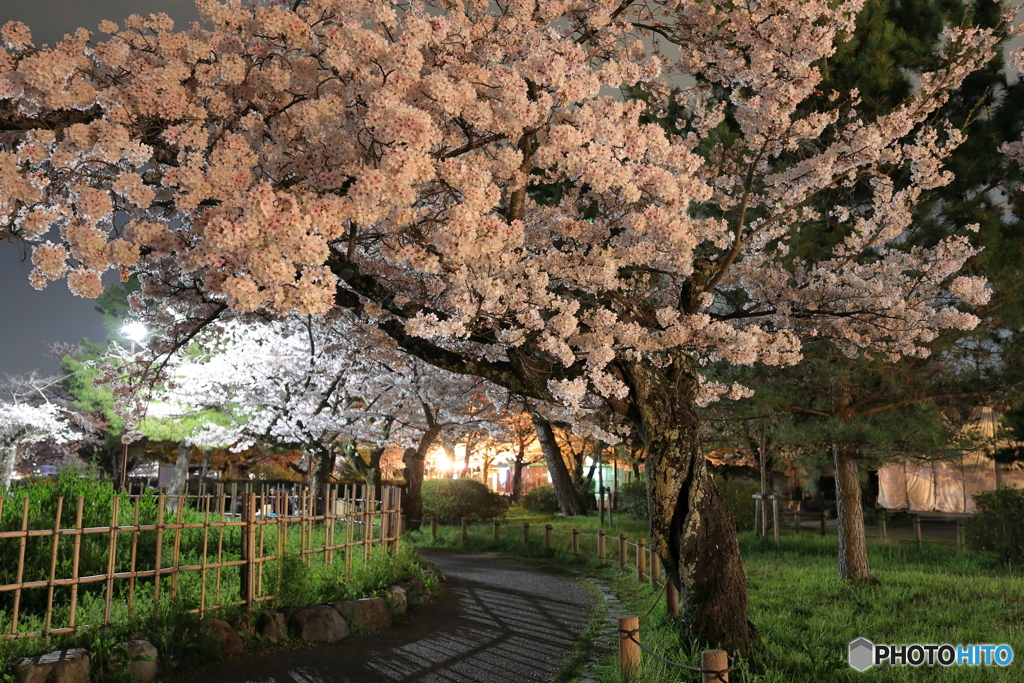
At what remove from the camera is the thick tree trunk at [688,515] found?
6.93m

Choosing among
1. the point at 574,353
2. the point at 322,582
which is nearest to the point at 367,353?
the point at 322,582

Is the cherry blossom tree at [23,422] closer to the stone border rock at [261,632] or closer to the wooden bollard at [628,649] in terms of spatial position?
the stone border rock at [261,632]

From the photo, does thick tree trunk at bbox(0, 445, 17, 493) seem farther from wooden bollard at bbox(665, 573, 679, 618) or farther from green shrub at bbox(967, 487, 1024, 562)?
green shrub at bbox(967, 487, 1024, 562)

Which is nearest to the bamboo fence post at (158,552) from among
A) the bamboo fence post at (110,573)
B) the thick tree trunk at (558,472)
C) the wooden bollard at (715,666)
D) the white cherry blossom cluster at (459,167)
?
the bamboo fence post at (110,573)

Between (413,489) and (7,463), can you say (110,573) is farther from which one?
(7,463)

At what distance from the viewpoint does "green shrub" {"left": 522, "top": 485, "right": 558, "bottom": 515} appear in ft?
102

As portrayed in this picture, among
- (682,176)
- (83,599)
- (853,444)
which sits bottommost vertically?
(83,599)

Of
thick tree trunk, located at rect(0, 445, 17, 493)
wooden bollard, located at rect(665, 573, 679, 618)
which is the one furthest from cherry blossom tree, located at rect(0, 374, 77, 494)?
wooden bollard, located at rect(665, 573, 679, 618)

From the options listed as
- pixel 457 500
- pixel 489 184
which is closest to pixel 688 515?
pixel 489 184

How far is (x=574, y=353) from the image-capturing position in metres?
7.79

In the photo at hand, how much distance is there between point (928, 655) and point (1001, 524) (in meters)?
9.08

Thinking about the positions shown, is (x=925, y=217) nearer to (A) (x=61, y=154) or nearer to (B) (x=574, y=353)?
(B) (x=574, y=353)

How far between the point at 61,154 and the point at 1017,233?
11.5 metres

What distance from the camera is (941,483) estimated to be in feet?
84.1
